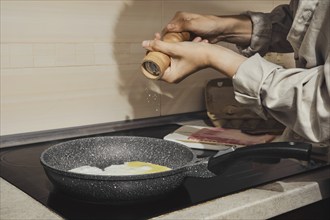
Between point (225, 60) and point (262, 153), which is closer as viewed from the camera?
point (262, 153)

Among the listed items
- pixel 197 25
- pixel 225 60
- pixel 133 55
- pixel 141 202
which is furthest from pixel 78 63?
pixel 141 202

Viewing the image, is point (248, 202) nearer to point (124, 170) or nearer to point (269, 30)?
point (124, 170)

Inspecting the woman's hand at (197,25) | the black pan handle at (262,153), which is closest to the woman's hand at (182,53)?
the woman's hand at (197,25)

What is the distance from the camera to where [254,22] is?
1.19m

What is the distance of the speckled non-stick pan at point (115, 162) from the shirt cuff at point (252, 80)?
146mm

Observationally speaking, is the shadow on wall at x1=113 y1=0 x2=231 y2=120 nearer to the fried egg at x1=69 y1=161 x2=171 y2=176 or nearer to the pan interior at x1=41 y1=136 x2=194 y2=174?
the pan interior at x1=41 y1=136 x2=194 y2=174

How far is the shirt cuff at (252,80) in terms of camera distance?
84cm

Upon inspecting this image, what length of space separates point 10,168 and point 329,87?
613 millimetres

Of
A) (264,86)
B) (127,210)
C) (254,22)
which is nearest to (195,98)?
(254,22)

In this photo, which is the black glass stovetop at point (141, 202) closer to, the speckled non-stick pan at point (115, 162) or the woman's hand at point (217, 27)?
the speckled non-stick pan at point (115, 162)

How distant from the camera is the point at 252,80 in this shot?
0.85m

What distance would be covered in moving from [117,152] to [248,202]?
0.31 m

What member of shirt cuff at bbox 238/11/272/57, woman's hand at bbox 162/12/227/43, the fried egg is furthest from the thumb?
shirt cuff at bbox 238/11/272/57

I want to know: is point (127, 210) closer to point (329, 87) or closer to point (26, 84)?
point (329, 87)
